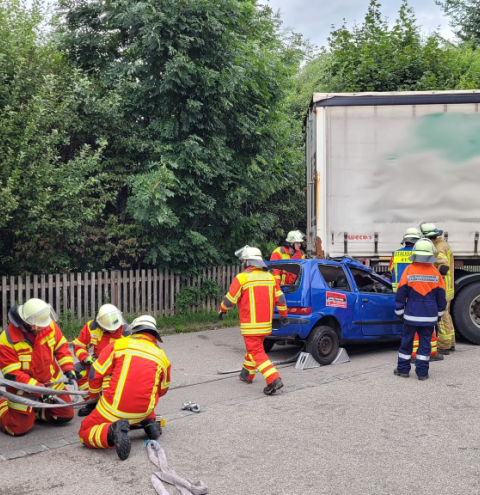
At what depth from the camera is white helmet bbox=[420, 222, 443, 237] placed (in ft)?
31.0

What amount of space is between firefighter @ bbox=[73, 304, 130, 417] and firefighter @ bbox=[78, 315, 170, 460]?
792mm

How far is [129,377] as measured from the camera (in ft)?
16.7

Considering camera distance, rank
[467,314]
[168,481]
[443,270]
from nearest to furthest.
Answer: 1. [168,481]
2. [443,270]
3. [467,314]

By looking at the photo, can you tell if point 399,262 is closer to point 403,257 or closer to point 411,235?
point 403,257

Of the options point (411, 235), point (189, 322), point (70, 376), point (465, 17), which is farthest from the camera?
point (465, 17)

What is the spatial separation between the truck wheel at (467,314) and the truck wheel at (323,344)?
2730 mm

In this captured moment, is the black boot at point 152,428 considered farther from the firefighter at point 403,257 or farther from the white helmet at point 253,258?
the firefighter at point 403,257

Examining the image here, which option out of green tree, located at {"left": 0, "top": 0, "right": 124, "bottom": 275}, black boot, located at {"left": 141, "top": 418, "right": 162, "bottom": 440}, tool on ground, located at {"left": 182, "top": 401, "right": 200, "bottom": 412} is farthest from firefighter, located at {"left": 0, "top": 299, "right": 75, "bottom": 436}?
green tree, located at {"left": 0, "top": 0, "right": 124, "bottom": 275}

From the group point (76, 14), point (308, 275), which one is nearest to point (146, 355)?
point (308, 275)

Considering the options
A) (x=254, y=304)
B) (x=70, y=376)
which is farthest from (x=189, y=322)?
(x=70, y=376)

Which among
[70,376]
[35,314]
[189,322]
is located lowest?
[189,322]

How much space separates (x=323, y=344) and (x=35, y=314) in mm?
4529

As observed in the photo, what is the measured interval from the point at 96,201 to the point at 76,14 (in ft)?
15.0

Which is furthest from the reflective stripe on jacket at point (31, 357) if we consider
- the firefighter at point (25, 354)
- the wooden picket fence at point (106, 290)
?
the wooden picket fence at point (106, 290)
